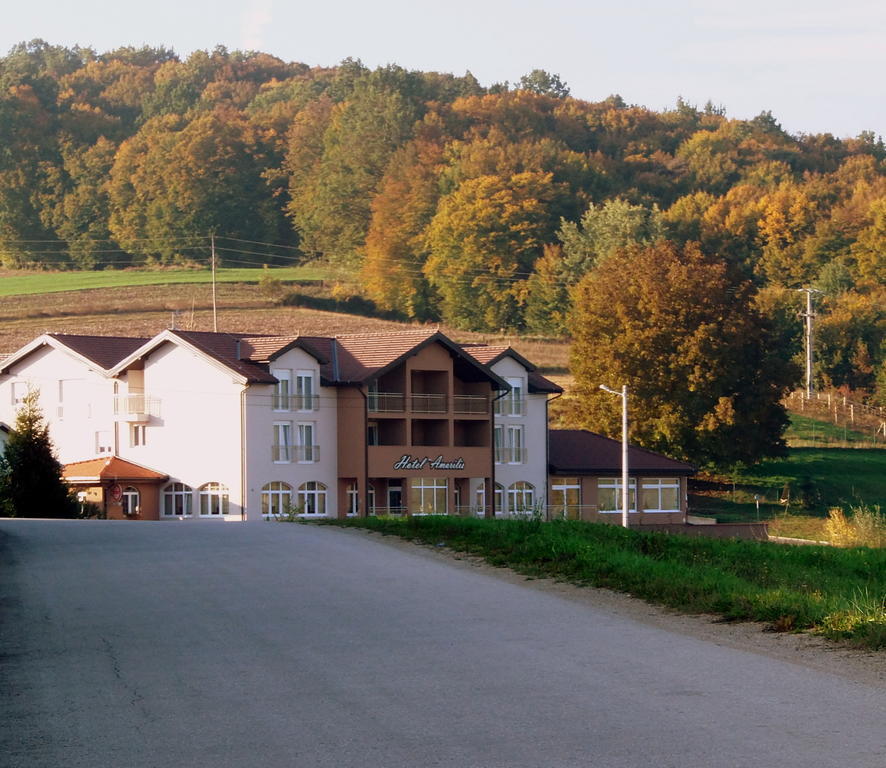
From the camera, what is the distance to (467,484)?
219ft

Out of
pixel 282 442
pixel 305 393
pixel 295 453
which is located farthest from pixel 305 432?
pixel 305 393

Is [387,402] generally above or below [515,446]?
above

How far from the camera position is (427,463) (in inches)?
2539

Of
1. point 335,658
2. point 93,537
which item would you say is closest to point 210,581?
point 335,658

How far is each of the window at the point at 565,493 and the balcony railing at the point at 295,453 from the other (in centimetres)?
1241

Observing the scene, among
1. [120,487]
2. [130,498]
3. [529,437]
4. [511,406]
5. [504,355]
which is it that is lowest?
[130,498]

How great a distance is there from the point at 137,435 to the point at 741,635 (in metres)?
52.8

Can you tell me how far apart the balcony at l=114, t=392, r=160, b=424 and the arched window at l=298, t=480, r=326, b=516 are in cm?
716

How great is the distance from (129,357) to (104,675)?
54.0 meters

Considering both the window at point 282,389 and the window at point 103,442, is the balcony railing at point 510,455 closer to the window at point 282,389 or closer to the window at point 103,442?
the window at point 282,389

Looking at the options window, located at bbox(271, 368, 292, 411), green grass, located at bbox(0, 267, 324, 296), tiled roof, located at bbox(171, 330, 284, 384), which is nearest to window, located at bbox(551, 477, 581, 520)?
window, located at bbox(271, 368, 292, 411)

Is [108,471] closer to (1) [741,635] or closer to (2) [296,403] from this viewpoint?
(2) [296,403]

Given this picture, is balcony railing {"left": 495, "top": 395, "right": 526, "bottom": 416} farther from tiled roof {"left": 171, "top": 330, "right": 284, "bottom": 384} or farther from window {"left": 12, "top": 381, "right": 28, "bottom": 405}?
window {"left": 12, "top": 381, "right": 28, "bottom": 405}

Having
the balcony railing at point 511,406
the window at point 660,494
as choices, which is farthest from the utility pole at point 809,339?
the balcony railing at point 511,406
